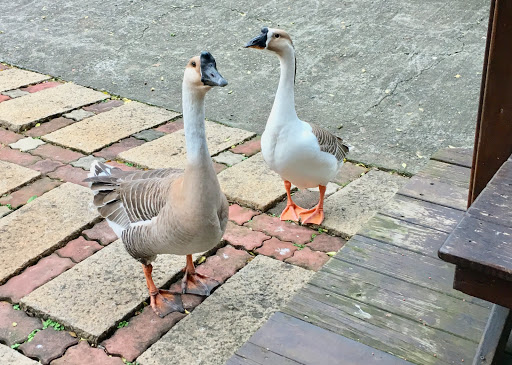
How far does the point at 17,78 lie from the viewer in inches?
244

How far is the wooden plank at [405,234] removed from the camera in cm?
264

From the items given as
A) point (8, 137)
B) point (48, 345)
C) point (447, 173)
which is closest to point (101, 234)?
point (48, 345)

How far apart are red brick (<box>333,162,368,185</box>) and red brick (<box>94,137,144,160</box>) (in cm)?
180

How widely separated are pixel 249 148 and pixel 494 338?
10.3 feet

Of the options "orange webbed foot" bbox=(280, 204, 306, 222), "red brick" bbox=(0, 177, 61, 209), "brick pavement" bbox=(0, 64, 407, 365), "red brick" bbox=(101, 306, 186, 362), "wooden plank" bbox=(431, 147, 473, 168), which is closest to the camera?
"red brick" bbox=(101, 306, 186, 362)

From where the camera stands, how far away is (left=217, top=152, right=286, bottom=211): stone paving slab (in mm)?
4066

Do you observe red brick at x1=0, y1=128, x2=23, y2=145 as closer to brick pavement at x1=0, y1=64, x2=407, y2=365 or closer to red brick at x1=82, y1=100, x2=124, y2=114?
brick pavement at x1=0, y1=64, x2=407, y2=365

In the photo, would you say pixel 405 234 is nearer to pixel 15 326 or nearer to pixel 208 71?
pixel 208 71

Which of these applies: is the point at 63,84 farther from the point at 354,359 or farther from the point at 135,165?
the point at 354,359

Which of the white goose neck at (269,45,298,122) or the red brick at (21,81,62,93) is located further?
the red brick at (21,81,62,93)

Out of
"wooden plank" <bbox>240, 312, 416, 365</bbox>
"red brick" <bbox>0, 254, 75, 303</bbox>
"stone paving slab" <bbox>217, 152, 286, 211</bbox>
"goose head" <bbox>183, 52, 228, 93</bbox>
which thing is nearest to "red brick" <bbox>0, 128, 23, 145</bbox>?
"red brick" <bbox>0, 254, 75, 303</bbox>

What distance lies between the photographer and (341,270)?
2.52m

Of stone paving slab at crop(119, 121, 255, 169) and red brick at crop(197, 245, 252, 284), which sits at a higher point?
stone paving slab at crop(119, 121, 255, 169)

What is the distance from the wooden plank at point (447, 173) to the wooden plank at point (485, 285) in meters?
1.71
